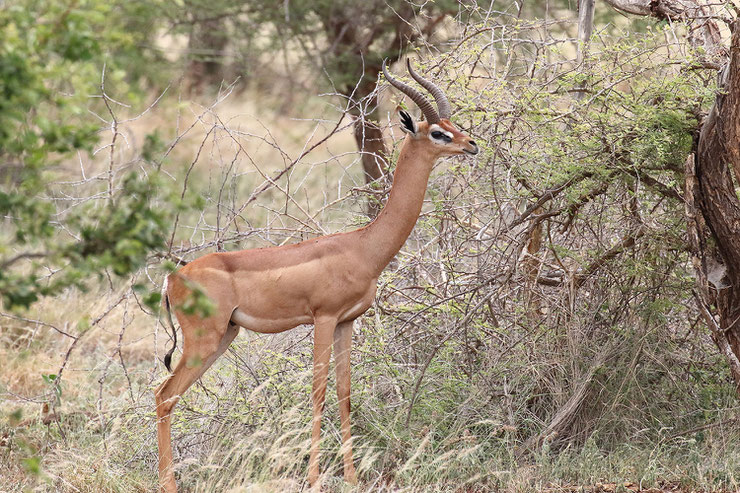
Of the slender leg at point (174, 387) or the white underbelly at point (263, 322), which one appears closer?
the slender leg at point (174, 387)

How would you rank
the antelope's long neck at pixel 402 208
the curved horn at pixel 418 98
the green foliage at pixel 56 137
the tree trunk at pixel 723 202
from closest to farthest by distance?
the green foliage at pixel 56 137
the tree trunk at pixel 723 202
the curved horn at pixel 418 98
the antelope's long neck at pixel 402 208

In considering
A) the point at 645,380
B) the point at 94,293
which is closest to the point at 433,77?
the point at 645,380

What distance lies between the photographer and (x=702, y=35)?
5.95 m

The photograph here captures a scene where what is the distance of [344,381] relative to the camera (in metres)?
5.38

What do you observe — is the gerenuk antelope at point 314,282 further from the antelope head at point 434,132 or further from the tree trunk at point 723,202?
the tree trunk at point 723,202

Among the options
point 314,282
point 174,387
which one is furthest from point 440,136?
point 174,387

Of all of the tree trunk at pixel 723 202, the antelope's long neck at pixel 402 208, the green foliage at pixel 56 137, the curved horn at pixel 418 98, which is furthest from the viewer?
the antelope's long neck at pixel 402 208

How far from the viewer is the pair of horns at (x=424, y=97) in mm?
5066

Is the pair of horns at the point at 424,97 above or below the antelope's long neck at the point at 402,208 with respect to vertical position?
above

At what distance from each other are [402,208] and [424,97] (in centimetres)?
63

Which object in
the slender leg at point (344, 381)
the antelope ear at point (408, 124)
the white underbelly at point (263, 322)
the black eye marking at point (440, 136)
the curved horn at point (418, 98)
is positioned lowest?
the slender leg at point (344, 381)

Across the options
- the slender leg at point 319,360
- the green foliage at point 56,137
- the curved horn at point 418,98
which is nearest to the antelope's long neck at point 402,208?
the curved horn at point 418,98

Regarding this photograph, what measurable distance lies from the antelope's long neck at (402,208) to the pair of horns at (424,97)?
0.18 meters

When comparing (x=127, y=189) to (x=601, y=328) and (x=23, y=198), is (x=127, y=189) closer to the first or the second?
(x=23, y=198)
